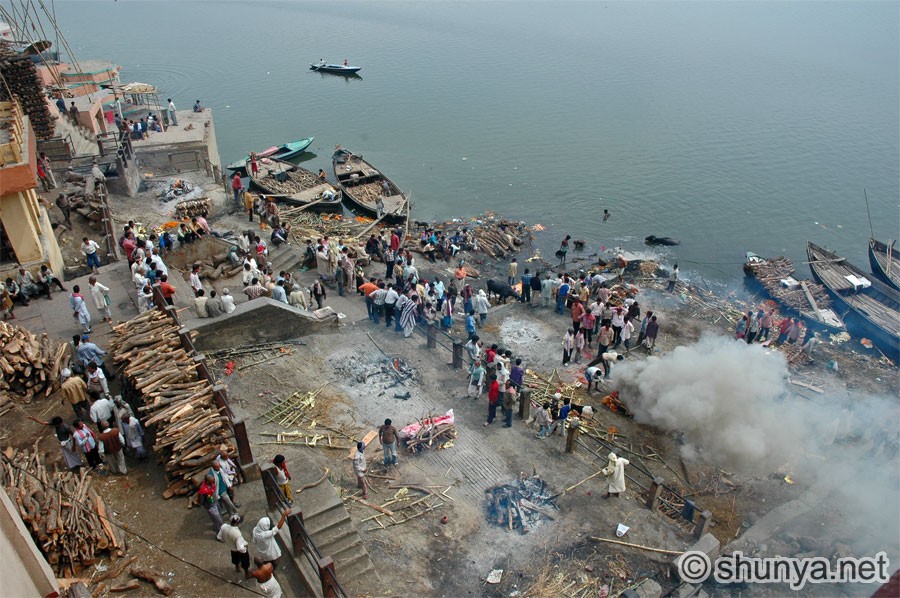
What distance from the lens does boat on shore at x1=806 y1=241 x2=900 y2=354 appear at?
26664 mm

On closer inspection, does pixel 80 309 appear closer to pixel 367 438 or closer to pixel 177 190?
pixel 367 438

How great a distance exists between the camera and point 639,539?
13.2 meters

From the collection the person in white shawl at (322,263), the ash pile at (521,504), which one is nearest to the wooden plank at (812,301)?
the ash pile at (521,504)

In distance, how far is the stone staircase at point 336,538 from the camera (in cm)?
1156

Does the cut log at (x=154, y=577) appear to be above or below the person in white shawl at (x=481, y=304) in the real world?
above


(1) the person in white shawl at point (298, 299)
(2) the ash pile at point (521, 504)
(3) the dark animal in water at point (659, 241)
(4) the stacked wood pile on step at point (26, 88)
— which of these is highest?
(4) the stacked wood pile on step at point (26, 88)

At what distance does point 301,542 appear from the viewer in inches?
427

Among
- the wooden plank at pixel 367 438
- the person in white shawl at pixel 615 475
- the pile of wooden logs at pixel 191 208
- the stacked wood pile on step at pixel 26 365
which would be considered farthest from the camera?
the pile of wooden logs at pixel 191 208

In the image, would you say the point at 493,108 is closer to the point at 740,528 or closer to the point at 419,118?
the point at 419,118

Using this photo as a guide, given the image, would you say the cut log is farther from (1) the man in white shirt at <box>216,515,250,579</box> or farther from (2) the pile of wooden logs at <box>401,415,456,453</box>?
(2) the pile of wooden logs at <box>401,415,456,453</box>

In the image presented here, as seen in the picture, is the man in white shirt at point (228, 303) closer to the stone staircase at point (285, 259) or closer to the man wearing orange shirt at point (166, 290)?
the man wearing orange shirt at point (166, 290)

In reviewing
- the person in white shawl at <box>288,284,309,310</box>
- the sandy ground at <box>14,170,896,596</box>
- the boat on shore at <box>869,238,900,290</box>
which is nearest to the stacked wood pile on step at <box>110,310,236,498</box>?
the sandy ground at <box>14,170,896,596</box>

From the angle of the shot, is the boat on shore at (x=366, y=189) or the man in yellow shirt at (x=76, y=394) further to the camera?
the boat on shore at (x=366, y=189)

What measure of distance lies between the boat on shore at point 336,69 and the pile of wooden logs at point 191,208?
52136 millimetres
